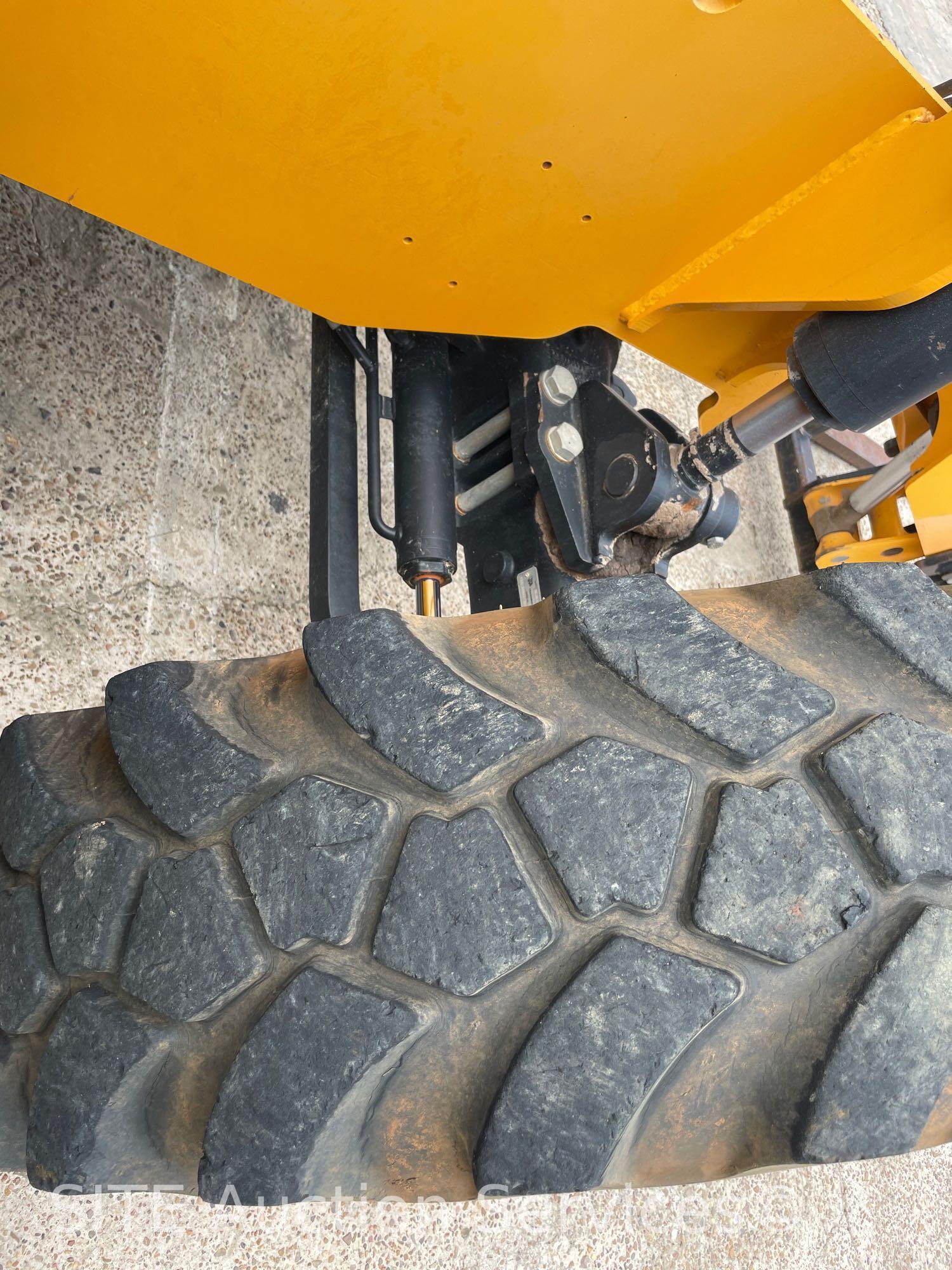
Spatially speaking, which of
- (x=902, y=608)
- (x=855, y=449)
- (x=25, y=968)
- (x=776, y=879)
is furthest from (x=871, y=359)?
(x=855, y=449)

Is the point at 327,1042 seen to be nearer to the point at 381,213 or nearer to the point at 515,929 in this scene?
the point at 515,929

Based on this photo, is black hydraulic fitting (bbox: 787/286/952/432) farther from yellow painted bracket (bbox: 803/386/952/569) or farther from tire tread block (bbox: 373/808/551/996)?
tire tread block (bbox: 373/808/551/996)

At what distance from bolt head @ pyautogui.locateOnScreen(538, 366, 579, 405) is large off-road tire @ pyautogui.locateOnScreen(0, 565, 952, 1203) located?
54cm

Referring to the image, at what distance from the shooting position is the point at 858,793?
1.99 ft

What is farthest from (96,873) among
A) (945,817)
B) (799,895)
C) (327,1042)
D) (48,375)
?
(48,375)

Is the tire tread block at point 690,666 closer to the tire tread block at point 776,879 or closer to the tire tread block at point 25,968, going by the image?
the tire tread block at point 776,879

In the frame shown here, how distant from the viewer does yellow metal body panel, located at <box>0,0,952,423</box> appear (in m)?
0.72

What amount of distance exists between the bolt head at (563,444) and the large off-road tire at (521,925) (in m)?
0.48

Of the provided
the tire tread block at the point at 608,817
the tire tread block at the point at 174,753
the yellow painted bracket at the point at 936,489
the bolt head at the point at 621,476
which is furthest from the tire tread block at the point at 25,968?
the yellow painted bracket at the point at 936,489

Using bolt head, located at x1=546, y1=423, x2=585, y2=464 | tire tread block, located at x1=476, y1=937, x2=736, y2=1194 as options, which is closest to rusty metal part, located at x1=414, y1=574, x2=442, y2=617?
bolt head, located at x1=546, y1=423, x2=585, y2=464

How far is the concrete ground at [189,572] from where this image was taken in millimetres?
1137

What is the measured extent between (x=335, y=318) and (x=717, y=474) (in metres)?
0.46

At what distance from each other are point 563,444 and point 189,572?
58 cm

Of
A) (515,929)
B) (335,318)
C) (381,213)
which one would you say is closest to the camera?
(515,929)
